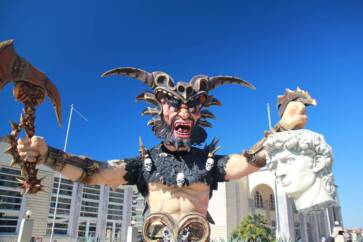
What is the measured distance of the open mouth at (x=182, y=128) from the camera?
3020 mm

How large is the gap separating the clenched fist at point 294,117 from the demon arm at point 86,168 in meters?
1.57

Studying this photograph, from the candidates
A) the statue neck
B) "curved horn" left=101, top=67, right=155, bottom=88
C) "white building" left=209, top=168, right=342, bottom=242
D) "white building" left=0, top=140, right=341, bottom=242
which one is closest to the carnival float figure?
"curved horn" left=101, top=67, right=155, bottom=88

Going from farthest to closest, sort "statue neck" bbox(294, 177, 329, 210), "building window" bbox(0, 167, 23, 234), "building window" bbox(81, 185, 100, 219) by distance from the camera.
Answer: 1. "building window" bbox(81, 185, 100, 219)
2. "building window" bbox(0, 167, 23, 234)
3. "statue neck" bbox(294, 177, 329, 210)

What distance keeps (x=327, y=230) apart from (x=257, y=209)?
10014 mm

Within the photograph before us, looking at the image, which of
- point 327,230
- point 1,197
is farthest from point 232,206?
point 1,197

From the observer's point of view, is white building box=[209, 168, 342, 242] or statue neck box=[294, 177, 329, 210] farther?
white building box=[209, 168, 342, 242]

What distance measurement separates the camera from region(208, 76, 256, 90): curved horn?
3.31 m

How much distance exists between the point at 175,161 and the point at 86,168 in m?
0.82

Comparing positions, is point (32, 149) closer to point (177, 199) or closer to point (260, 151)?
point (177, 199)

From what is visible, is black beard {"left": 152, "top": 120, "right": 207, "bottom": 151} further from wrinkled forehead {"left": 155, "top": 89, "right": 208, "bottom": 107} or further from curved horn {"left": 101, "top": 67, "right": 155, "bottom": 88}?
curved horn {"left": 101, "top": 67, "right": 155, "bottom": 88}

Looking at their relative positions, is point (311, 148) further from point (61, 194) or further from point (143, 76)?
point (61, 194)

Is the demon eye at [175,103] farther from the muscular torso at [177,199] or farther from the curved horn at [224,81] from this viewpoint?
the muscular torso at [177,199]

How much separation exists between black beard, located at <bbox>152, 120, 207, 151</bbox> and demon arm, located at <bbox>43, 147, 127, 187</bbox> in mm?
465

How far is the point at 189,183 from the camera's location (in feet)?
9.66
